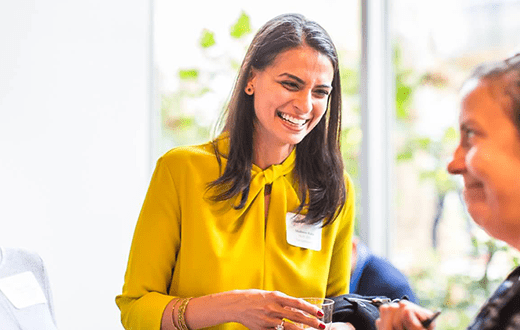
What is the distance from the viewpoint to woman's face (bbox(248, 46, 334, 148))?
6.68ft

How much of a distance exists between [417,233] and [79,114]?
2.08 meters

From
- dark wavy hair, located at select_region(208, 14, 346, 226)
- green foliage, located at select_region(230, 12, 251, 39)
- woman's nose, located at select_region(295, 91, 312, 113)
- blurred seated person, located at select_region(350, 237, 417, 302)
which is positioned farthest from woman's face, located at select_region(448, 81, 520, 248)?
green foliage, located at select_region(230, 12, 251, 39)

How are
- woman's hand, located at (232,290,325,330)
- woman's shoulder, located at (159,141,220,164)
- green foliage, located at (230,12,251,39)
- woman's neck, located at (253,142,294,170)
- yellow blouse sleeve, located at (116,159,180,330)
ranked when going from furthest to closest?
green foliage, located at (230,12,251,39)
woman's neck, located at (253,142,294,170)
woman's shoulder, located at (159,141,220,164)
yellow blouse sleeve, located at (116,159,180,330)
woman's hand, located at (232,290,325,330)

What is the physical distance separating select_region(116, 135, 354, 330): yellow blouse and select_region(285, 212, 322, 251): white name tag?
21 mm

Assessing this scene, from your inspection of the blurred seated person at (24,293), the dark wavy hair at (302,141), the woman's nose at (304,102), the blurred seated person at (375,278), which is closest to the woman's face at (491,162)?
the woman's nose at (304,102)

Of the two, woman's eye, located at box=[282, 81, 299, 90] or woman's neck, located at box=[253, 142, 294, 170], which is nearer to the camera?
woman's eye, located at box=[282, 81, 299, 90]

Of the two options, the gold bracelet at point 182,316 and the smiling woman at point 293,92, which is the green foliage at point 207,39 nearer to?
the smiling woman at point 293,92

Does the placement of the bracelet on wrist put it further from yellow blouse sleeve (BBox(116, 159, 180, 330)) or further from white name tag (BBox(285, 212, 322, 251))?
white name tag (BBox(285, 212, 322, 251))

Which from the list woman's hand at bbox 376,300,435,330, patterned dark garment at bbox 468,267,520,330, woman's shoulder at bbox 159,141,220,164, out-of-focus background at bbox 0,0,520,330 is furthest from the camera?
out-of-focus background at bbox 0,0,520,330

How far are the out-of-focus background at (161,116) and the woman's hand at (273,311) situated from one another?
5.56ft

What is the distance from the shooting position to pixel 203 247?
2.02 metres

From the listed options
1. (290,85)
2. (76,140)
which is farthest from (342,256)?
(76,140)

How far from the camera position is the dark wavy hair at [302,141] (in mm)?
2092

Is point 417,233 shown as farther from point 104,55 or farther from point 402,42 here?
point 104,55
